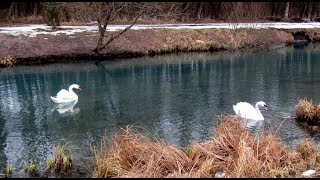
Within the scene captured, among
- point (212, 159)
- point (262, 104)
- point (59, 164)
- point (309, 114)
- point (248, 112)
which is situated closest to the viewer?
point (212, 159)

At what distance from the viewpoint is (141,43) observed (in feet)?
125

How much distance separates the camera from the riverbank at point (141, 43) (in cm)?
3341

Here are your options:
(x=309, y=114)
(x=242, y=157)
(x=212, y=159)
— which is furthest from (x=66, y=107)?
(x=242, y=157)

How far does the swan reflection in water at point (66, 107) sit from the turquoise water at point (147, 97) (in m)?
0.17

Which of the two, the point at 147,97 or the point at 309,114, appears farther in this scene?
the point at 147,97

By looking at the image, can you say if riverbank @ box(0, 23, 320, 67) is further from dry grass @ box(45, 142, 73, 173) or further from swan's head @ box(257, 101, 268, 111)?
dry grass @ box(45, 142, 73, 173)

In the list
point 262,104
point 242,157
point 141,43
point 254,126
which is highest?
point 141,43

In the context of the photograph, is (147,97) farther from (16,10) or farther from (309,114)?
(16,10)

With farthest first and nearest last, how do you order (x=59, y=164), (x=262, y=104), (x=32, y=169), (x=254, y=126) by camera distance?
1. (x=262, y=104)
2. (x=254, y=126)
3. (x=59, y=164)
4. (x=32, y=169)

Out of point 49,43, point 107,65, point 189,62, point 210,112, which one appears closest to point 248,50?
point 189,62

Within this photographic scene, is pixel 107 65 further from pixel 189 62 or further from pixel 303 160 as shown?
pixel 303 160

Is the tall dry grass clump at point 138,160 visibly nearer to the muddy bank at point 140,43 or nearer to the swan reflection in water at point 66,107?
the swan reflection in water at point 66,107

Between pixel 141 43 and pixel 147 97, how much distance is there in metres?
16.5

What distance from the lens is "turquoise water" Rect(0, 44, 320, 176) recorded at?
51.5ft
